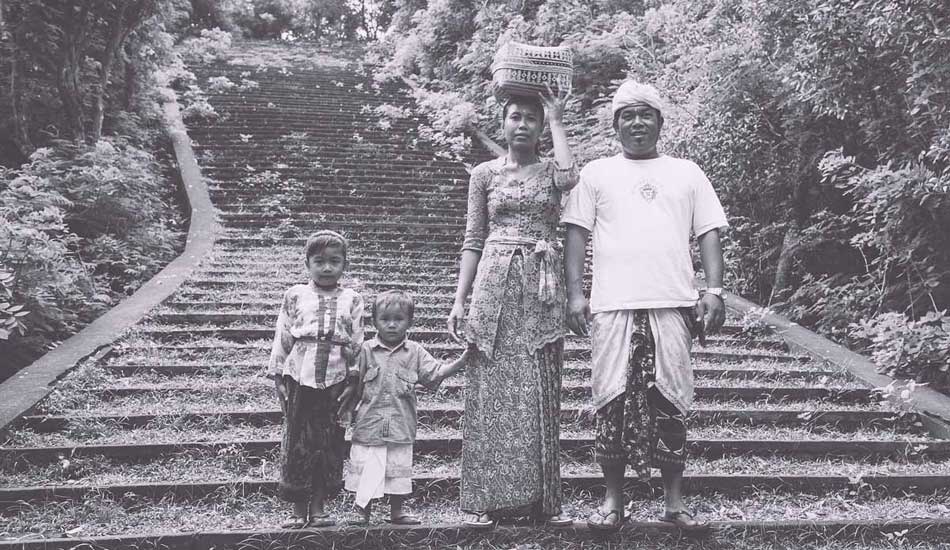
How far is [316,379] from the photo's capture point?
2.92 metres

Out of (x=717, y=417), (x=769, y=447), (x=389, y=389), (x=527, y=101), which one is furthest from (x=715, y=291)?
(x=717, y=417)

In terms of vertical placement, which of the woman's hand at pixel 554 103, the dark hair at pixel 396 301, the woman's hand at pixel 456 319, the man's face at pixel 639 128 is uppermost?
the woman's hand at pixel 554 103

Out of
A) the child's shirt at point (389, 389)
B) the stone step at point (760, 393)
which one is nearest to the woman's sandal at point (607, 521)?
the child's shirt at point (389, 389)

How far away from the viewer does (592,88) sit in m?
12.4

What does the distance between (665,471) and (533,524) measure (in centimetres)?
56

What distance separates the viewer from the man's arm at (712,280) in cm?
281

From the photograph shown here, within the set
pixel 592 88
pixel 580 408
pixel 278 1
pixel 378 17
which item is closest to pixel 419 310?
pixel 580 408

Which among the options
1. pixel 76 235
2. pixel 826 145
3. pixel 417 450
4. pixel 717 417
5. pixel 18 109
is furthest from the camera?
pixel 18 109

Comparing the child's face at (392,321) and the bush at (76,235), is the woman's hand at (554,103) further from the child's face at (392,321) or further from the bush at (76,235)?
the bush at (76,235)

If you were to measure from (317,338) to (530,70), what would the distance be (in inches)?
54.0

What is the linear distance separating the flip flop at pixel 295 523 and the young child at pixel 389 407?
0.22 metres

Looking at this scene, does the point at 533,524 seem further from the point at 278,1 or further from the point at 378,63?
the point at 278,1

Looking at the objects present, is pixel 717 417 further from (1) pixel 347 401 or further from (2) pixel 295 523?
(2) pixel 295 523

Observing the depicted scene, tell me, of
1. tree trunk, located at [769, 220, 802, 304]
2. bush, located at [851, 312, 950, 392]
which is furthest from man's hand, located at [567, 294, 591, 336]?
tree trunk, located at [769, 220, 802, 304]
